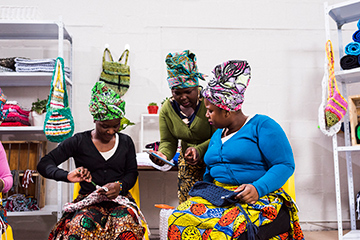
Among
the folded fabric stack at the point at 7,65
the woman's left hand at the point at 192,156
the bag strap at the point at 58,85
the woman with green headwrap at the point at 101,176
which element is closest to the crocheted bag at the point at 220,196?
the woman's left hand at the point at 192,156

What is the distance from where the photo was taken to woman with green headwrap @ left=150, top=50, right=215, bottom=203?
1.96m

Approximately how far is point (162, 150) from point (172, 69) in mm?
516

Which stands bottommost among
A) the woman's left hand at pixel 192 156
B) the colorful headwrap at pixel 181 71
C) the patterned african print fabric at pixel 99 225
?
the patterned african print fabric at pixel 99 225

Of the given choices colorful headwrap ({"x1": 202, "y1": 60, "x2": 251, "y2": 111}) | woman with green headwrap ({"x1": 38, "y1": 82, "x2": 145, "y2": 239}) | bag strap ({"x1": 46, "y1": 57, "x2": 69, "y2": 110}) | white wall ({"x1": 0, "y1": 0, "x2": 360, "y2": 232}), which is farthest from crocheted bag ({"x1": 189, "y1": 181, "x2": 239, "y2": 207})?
white wall ({"x1": 0, "y1": 0, "x2": 360, "y2": 232})

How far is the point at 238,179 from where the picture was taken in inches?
60.7

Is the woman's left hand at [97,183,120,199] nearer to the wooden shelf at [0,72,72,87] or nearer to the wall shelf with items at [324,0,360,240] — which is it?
the wooden shelf at [0,72,72,87]

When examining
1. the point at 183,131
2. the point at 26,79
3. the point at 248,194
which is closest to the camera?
the point at 248,194

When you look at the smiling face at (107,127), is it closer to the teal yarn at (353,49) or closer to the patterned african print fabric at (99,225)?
the patterned african print fabric at (99,225)

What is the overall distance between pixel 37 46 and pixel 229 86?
248 cm

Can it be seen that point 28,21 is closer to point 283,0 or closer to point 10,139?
point 10,139

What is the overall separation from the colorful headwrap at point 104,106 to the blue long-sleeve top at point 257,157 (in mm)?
695

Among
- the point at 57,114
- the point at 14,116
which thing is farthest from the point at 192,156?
the point at 14,116

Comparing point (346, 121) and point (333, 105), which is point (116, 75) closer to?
point (333, 105)

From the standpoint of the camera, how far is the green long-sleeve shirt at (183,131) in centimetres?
206
